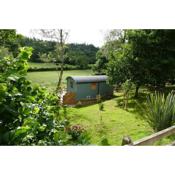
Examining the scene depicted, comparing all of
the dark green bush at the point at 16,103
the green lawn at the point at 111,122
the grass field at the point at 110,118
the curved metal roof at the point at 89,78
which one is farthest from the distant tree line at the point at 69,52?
the dark green bush at the point at 16,103

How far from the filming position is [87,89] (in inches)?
235

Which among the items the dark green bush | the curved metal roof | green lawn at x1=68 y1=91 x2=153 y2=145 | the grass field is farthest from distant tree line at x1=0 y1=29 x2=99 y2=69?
the dark green bush

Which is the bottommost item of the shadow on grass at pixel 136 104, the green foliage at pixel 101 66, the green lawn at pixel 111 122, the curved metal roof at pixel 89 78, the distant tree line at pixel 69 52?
the green lawn at pixel 111 122

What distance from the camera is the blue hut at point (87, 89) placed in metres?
5.60

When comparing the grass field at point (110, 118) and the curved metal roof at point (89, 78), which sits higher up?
the curved metal roof at point (89, 78)

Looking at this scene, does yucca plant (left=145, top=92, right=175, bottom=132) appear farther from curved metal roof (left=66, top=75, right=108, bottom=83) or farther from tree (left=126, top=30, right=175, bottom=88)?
curved metal roof (left=66, top=75, right=108, bottom=83)

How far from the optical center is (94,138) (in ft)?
13.6

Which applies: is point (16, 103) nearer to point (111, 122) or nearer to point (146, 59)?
point (111, 122)

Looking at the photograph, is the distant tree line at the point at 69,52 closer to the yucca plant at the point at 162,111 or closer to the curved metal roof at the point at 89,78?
the curved metal roof at the point at 89,78

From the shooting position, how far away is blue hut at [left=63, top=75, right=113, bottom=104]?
5601 mm

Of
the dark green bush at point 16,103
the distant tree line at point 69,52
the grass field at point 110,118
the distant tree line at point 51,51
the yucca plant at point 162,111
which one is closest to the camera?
the dark green bush at point 16,103

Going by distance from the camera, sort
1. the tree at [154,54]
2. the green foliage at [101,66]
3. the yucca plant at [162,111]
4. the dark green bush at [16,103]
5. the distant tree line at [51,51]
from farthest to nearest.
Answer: the green foliage at [101,66], the tree at [154,54], the yucca plant at [162,111], the distant tree line at [51,51], the dark green bush at [16,103]

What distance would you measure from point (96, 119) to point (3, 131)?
4319 millimetres
